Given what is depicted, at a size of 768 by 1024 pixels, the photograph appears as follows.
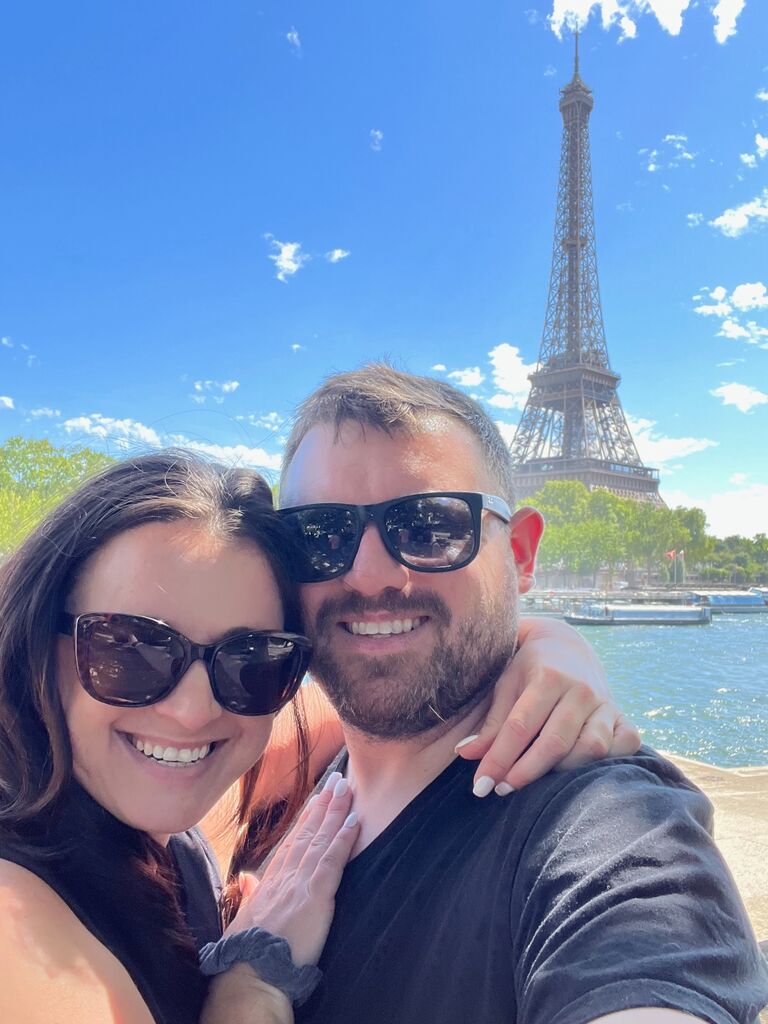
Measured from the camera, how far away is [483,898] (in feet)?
4.51

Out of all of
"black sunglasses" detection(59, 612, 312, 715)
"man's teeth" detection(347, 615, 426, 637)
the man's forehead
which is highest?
the man's forehead

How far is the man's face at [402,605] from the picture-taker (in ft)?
6.04

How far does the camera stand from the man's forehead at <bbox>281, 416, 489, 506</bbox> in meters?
1.96

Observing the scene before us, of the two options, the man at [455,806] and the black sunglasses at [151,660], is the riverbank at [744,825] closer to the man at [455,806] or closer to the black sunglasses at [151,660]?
the man at [455,806]

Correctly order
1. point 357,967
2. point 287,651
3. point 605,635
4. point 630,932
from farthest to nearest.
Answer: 1. point 605,635
2. point 287,651
3. point 357,967
4. point 630,932

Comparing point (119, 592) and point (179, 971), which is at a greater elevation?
point (119, 592)

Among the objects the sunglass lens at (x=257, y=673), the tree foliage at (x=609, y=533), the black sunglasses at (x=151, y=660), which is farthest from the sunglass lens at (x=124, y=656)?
the tree foliage at (x=609, y=533)

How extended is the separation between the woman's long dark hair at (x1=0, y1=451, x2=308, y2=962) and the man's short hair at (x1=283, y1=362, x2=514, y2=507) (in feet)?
1.19

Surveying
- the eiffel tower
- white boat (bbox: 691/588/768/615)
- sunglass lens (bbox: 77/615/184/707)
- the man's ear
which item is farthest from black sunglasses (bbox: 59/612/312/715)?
the eiffel tower

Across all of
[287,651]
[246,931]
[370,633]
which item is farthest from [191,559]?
[246,931]

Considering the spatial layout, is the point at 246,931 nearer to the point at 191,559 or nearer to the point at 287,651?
the point at 287,651

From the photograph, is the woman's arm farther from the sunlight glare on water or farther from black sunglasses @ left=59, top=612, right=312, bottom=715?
the sunlight glare on water

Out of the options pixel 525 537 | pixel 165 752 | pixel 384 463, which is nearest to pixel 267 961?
pixel 165 752

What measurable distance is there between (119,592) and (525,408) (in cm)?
7041
